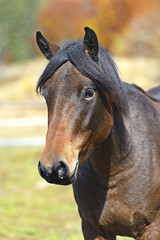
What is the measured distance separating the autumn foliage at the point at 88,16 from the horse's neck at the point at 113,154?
106ft

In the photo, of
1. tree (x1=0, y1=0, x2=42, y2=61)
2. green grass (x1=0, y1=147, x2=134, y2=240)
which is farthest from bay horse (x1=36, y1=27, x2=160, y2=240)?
tree (x1=0, y1=0, x2=42, y2=61)

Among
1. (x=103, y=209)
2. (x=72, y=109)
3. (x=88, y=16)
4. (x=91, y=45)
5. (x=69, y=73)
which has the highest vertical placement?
(x=88, y=16)

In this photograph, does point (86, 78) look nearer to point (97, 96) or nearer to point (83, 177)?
point (97, 96)

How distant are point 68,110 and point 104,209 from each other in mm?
901

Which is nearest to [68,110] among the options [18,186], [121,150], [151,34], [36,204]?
[121,150]

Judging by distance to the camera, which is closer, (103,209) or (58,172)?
(58,172)

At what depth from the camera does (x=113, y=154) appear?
3350mm

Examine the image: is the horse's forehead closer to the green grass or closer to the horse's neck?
the horse's neck

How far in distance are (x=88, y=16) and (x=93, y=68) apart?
131 ft

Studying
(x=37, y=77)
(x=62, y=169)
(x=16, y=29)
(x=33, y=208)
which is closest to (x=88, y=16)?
(x=16, y=29)

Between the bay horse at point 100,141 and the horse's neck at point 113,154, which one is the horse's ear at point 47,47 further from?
the horse's neck at point 113,154

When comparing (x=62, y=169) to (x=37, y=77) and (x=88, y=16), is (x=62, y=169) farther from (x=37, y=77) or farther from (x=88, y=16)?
(x=88, y=16)

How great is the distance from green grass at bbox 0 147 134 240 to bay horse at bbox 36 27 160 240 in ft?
8.10

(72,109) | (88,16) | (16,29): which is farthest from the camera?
(16,29)
